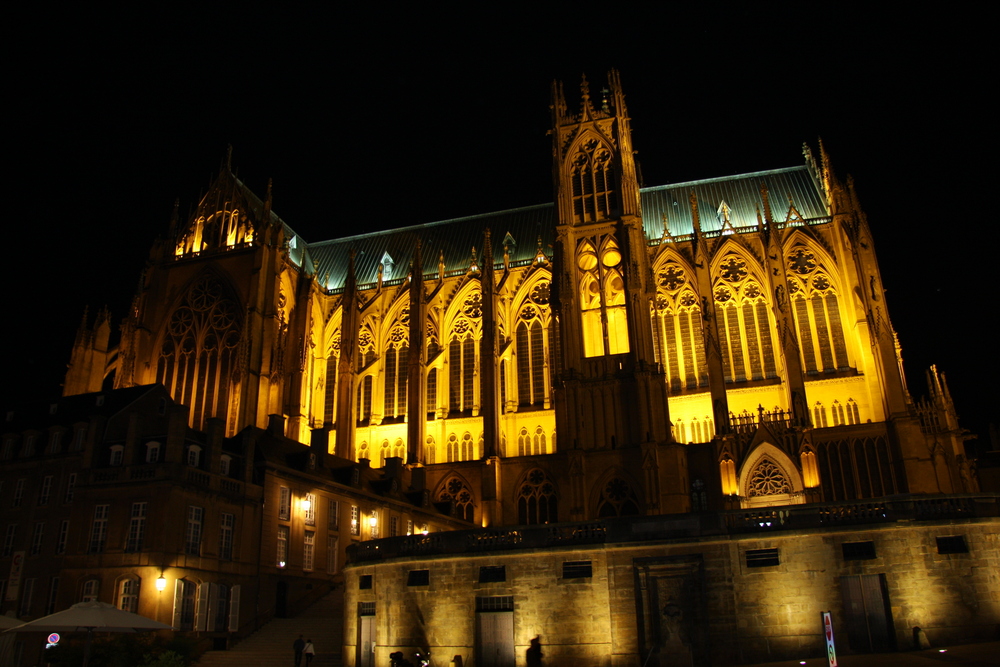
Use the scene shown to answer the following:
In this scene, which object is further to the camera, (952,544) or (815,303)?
(815,303)

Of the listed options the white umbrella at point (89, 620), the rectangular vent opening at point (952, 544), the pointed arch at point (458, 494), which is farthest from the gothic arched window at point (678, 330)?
the white umbrella at point (89, 620)

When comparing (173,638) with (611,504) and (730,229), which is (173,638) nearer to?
(611,504)

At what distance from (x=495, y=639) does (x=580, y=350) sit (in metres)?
22.9

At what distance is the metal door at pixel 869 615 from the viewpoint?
1972 centimetres

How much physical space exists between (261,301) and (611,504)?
950 inches

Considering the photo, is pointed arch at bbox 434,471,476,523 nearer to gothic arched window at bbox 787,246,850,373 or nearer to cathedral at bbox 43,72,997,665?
cathedral at bbox 43,72,997,665

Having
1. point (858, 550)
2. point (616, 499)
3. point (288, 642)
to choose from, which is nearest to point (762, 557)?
point (858, 550)

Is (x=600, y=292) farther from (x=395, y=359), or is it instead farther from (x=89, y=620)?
(x=89, y=620)

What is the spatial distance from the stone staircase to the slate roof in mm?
28323

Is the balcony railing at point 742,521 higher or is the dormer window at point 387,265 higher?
the dormer window at point 387,265

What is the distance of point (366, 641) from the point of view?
24.3 metres

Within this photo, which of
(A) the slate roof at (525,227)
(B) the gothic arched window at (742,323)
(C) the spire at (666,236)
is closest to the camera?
(B) the gothic arched window at (742,323)

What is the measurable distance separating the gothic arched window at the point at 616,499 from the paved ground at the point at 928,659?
20.0 m

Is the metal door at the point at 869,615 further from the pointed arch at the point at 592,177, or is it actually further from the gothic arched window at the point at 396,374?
the gothic arched window at the point at 396,374
